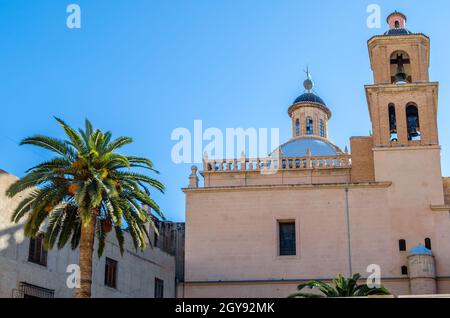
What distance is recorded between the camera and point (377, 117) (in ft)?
99.3

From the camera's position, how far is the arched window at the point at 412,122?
30.3m

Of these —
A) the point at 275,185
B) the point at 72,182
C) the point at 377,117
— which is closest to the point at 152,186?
the point at 72,182

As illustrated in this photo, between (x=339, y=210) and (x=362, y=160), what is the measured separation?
9.56 ft

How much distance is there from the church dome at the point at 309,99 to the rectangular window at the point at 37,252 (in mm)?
23708

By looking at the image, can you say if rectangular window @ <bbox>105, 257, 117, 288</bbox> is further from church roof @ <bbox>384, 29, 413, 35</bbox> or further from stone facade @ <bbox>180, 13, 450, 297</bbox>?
church roof @ <bbox>384, 29, 413, 35</bbox>

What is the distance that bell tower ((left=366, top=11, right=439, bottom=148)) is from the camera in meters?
30.0

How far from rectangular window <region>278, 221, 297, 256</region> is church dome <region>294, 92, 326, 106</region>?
1802cm

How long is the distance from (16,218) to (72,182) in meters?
1.79

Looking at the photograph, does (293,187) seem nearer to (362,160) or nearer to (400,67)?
(362,160)

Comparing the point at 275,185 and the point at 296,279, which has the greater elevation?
the point at 275,185

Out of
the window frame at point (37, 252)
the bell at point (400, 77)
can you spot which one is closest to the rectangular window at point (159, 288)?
the window frame at point (37, 252)

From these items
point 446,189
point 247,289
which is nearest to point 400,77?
point 446,189

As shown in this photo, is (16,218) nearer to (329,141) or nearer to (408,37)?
(408,37)
